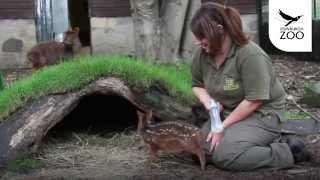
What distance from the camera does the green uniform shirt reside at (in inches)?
183

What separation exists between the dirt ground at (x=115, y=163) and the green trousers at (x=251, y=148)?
5cm

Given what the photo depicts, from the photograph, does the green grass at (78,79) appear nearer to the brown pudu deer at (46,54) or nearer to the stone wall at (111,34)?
the brown pudu deer at (46,54)

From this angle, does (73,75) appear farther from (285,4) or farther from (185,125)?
(285,4)

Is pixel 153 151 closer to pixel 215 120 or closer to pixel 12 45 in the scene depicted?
pixel 215 120

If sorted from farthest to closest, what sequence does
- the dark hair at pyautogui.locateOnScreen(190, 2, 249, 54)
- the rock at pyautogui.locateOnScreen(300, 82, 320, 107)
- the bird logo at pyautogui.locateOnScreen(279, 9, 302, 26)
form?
the bird logo at pyautogui.locateOnScreen(279, 9, 302, 26), the rock at pyautogui.locateOnScreen(300, 82, 320, 107), the dark hair at pyautogui.locateOnScreen(190, 2, 249, 54)

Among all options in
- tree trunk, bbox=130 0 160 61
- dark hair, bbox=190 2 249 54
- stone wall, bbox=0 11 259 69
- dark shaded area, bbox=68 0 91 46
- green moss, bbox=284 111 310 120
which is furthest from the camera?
dark shaded area, bbox=68 0 91 46

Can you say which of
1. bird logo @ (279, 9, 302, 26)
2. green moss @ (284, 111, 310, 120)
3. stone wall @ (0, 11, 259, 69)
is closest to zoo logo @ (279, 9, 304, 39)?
bird logo @ (279, 9, 302, 26)

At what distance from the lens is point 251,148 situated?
475 cm

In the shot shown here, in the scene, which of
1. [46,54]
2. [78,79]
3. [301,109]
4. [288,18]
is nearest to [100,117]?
[46,54]

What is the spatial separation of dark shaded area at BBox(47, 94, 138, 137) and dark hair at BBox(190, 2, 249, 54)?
1681 mm

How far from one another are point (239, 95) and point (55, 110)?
136 cm

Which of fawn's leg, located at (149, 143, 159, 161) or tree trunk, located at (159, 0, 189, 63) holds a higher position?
tree trunk, located at (159, 0, 189, 63)

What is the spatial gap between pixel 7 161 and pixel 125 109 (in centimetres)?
161

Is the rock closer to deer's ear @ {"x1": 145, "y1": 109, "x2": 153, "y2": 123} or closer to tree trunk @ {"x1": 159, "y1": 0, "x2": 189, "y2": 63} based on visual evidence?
tree trunk @ {"x1": 159, "y1": 0, "x2": 189, "y2": 63}
